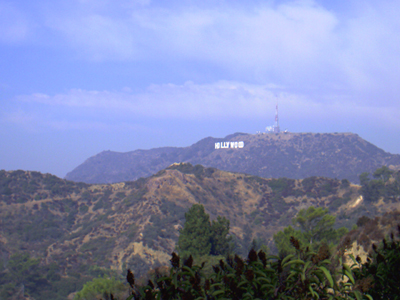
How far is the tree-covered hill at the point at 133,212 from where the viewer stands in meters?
66.2

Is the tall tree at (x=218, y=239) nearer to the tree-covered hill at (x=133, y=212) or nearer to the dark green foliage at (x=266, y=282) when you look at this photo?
the tree-covered hill at (x=133, y=212)

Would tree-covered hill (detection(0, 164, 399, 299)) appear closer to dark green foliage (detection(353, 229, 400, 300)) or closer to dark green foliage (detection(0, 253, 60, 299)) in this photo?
dark green foliage (detection(0, 253, 60, 299))

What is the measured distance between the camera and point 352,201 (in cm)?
8900

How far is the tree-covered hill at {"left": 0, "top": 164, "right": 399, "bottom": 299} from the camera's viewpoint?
6625 centimetres

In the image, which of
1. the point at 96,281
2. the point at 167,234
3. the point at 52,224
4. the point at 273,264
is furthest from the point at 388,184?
the point at 273,264

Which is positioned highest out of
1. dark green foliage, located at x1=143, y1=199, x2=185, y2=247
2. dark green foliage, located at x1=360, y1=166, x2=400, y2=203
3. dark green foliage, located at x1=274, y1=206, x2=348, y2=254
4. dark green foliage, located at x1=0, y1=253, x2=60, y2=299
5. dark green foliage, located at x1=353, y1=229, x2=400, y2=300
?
dark green foliage, located at x1=353, y1=229, x2=400, y2=300

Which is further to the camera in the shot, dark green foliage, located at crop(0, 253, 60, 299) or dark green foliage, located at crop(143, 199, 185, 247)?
dark green foliage, located at crop(143, 199, 185, 247)

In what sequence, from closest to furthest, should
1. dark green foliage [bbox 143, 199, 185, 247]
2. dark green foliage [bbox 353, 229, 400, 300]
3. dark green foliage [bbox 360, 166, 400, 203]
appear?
dark green foliage [bbox 353, 229, 400, 300] < dark green foliage [bbox 143, 199, 185, 247] < dark green foliage [bbox 360, 166, 400, 203]

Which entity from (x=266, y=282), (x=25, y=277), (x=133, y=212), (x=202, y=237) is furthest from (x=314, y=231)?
(x=133, y=212)

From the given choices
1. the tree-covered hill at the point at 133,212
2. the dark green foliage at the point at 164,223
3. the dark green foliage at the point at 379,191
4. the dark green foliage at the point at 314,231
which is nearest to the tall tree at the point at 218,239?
the dark green foliage at the point at 314,231

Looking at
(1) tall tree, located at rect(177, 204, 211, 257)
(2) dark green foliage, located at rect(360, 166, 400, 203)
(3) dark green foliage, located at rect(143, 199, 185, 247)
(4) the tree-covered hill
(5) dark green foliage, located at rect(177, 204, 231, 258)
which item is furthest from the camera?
→ (2) dark green foliage, located at rect(360, 166, 400, 203)

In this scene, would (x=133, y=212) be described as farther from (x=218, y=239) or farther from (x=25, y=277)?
(x=218, y=239)

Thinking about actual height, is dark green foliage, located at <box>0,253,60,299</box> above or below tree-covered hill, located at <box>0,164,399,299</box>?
below

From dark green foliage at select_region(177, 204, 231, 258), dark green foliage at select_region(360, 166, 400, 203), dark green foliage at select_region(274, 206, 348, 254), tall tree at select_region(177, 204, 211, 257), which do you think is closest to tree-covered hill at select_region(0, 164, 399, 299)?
dark green foliage at select_region(360, 166, 400, 203)
